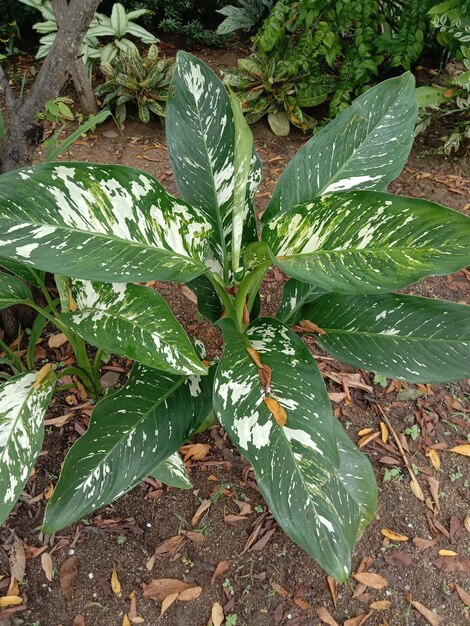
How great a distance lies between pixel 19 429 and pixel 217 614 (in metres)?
0.69

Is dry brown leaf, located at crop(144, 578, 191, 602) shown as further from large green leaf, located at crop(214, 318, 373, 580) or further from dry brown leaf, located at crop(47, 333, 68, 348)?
dry brown leaf, located at crop(47, 333, 68, 348)

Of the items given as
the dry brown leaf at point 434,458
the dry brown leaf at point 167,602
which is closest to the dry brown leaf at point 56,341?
the dry brown leaf at point 167,602

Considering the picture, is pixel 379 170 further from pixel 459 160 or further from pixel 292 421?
pixel 459 160

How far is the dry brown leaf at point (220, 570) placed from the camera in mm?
1423

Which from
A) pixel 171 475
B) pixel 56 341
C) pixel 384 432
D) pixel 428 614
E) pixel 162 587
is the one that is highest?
pixel 56 341

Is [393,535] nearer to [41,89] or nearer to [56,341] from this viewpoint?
[56,341]

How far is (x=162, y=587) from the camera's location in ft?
4.59

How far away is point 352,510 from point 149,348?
2.25ft

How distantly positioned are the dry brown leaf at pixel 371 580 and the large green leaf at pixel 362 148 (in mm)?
988

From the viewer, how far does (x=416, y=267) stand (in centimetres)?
93

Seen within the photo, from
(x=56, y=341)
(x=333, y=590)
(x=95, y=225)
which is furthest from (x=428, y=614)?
(x=56, y=341)

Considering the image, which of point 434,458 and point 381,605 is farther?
point 434,458

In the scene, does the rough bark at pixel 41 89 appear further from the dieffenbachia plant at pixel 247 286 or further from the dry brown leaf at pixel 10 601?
the dry brown leaf at pixel 10 601

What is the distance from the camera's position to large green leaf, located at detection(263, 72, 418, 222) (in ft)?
3.99
